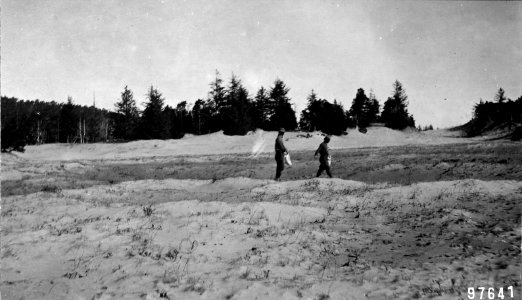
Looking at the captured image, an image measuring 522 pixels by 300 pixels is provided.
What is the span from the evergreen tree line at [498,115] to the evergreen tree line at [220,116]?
18536 millimetres

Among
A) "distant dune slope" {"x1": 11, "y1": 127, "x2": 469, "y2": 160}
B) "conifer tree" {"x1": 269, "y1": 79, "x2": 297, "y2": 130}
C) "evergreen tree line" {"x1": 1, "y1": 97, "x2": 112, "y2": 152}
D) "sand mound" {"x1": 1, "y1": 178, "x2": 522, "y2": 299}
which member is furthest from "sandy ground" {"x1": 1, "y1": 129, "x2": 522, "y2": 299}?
Result: "evergreen tree line" {"x1": 1, "y1": 97, "x2": 112, "y2": 152}

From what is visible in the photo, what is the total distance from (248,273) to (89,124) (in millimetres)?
89793

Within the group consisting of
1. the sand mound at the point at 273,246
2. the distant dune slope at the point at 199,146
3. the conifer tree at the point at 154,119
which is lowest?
the sand mound at the point at 273,246

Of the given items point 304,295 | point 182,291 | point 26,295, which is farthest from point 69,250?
point 304,295

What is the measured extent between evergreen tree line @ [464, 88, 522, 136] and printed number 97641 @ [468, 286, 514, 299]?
6778 cm

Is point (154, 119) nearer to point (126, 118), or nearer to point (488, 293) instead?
point (126, 118)

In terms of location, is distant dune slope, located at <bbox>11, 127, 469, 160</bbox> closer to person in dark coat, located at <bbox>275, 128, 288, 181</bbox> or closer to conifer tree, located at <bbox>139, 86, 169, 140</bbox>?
conifer tree, located at <bbox>139, 86, 169, 140</bbox>

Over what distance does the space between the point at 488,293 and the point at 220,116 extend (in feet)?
188

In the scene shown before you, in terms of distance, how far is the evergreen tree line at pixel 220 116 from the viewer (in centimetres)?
5434

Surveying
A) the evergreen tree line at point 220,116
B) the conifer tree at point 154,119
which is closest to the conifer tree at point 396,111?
the evergreen tree line at point 220,116

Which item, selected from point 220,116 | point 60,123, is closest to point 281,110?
point 220,116

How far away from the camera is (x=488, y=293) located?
3.97 metres

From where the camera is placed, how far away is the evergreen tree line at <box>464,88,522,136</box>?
6206 centimetres

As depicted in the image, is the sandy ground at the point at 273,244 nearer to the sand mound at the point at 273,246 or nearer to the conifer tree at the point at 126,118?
the sand mound at the point at 273,246
